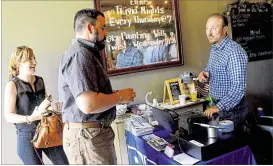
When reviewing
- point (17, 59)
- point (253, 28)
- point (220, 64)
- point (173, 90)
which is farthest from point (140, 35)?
point (253, 28)

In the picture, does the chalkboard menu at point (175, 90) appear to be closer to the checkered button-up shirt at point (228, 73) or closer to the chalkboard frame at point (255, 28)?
the checkered button-up shirt at point (228, 73)

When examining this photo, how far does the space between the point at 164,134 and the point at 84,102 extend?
0.76 m

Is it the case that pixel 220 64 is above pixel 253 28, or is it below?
Result: below

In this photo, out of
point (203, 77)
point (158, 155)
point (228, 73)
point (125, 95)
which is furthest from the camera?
point (203, 77)

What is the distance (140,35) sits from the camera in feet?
7.36

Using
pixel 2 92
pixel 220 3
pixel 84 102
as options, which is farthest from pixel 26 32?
pixel 220 3

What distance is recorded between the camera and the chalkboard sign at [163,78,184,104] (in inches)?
89.4

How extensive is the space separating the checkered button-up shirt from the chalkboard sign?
0.40 m

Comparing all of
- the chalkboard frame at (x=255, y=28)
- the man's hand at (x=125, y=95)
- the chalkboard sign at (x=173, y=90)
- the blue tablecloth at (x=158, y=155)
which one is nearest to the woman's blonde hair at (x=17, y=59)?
the man's hand at (x=125, y=95)

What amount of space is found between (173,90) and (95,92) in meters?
1.29

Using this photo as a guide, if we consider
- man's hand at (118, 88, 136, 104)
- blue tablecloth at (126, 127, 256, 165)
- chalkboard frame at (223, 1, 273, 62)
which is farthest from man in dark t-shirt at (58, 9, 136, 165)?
chalkboard frame at (223, 1, 273, 62)

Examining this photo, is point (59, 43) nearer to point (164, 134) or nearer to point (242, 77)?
point (164, 134)

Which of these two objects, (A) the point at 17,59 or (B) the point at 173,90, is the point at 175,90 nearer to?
(B) the point at 173,90

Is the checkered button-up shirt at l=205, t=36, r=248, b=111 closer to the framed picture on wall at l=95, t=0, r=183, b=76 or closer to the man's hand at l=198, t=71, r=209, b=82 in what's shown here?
the man's hand at l=198, t=71, r=209, b=82
